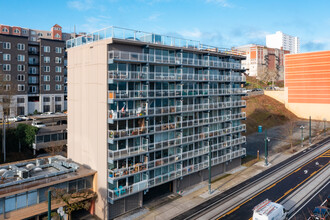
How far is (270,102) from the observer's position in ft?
337

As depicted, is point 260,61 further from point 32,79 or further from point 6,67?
point 6,67

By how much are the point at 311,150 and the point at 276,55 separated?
112 m

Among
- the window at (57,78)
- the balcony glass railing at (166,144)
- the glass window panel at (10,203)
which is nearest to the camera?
the glass window panel at (10,203)

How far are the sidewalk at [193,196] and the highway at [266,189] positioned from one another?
1.10m

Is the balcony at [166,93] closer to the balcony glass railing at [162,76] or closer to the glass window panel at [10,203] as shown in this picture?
the balcony glass railing at [162,76]

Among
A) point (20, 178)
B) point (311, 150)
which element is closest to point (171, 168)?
point (20, 178)

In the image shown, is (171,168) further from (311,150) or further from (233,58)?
(311,150)

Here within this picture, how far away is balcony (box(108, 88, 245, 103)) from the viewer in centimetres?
3023

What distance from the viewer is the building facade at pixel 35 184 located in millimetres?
25847

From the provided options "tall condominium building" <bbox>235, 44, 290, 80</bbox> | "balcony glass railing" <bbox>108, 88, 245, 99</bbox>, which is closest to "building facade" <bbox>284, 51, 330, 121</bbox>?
"tall condominium building" <bbox>235, 44, 290, 80</bbox>

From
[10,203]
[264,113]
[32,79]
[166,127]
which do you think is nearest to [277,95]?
[264,113]

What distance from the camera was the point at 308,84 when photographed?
96.1 meters

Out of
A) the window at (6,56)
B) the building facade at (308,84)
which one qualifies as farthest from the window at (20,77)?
the building facade at (308,84)

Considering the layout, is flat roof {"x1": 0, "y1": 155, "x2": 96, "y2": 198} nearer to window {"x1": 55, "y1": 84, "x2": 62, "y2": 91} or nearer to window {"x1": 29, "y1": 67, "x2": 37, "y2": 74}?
window {"x1": 29, "y1": 67, "x2": 37, "y2": 74}
